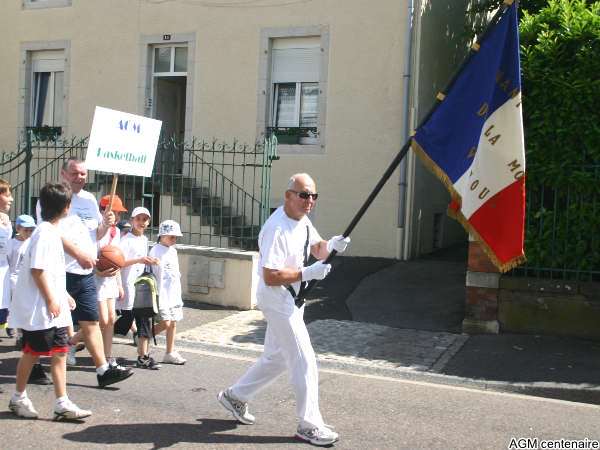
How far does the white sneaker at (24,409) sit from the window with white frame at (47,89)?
1160cm

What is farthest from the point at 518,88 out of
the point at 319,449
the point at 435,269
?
the point at 435,269

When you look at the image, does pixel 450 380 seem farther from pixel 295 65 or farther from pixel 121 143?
pixel 295 65

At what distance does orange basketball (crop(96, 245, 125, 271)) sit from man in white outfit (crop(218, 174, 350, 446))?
2.06 m

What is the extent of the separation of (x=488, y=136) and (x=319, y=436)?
2.67 m

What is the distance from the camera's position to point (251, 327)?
8.70 meters

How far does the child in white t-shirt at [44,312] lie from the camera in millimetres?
4844

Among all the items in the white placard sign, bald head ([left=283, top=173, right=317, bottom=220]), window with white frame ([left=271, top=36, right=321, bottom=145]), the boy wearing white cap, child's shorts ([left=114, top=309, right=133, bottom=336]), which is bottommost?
child's shorts ([left=114, top=309, right=133, bottom=336])

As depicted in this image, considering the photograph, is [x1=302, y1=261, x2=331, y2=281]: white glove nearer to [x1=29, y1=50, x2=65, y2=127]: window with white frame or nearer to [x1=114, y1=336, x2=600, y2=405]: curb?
[x1=114, y1=336, x2=600, y2=405]: curb

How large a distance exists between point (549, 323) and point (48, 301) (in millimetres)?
5733

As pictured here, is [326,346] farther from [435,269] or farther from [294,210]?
[435,269]

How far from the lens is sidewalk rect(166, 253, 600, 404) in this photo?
6.70 metres

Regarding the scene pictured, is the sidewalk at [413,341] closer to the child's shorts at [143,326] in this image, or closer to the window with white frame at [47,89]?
the child's shorts at [143,326]

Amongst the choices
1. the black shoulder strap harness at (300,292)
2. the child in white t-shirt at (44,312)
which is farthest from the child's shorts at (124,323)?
the black shoulder strap harness at (300,292)

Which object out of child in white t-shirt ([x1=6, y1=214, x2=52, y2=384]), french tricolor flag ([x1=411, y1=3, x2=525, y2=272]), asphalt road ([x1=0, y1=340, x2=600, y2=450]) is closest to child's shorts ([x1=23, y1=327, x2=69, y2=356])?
asphalt road ([x1=0, y1=340, x2=600, y2=450])
